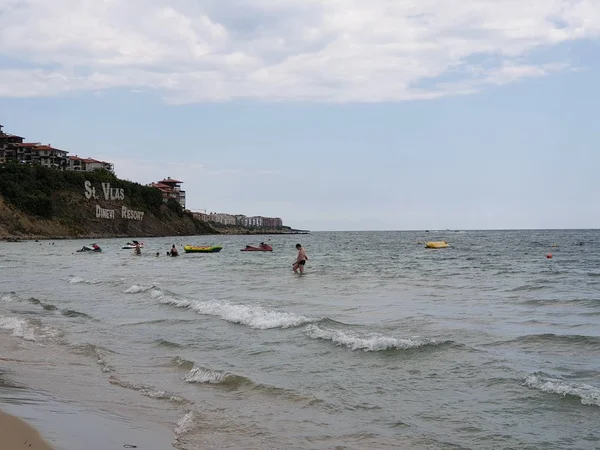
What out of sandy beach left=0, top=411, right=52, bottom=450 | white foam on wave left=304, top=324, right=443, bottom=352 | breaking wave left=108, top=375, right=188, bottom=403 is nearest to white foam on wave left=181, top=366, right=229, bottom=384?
breaking wave left=108, top=375, right=188, bottom=403

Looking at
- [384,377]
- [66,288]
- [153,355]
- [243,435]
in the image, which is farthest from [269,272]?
[243,435]

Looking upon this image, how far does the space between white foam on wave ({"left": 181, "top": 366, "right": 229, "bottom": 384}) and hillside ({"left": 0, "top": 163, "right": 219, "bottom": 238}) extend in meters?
101

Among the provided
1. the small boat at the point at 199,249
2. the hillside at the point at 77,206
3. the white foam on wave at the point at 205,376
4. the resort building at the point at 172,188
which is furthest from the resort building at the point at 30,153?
the white foam on wave at the point at 205,376

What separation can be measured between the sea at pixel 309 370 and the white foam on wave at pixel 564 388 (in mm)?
33

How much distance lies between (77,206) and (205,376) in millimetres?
118516

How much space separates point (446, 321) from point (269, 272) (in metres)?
20.4

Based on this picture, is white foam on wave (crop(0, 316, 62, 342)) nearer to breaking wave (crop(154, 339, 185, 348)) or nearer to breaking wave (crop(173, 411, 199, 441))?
breaking wave (crop(154, 339, 185, 348))

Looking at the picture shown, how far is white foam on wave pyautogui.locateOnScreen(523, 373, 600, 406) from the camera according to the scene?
8305 mm

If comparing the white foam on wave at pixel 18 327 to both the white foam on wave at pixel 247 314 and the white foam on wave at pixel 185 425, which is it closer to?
the white foam on wave at pixel 247 314

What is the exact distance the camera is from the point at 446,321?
15.8m

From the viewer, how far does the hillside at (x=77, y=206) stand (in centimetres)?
10819

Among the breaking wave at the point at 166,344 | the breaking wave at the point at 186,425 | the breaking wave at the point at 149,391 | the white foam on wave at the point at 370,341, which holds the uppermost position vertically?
the white foam on wave at the point at 370,341

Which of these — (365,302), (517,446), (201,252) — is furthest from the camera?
(201,252)

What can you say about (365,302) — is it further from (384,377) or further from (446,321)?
(384,377)
